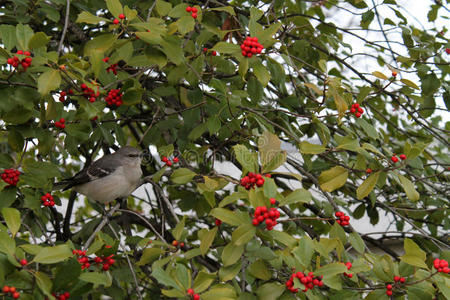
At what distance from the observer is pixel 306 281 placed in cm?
179

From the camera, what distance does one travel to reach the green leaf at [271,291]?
183 cm

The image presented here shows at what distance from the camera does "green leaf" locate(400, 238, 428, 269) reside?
73.9 inches

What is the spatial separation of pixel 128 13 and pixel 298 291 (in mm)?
1261

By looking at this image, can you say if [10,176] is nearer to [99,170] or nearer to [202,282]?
[202,282]

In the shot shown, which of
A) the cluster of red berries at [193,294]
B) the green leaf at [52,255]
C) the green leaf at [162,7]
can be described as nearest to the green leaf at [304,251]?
the cluster of red berries at [193,294]

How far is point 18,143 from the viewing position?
2.35 metres

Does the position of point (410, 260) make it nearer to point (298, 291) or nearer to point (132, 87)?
point (298, 291)

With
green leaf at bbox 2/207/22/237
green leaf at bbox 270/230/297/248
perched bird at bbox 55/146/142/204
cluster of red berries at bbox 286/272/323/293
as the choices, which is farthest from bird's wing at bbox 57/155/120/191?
cluster of red berries at bbox 286/272/323/293

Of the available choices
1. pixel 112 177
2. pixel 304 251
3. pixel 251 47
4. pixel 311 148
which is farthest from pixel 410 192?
pixel 112 177

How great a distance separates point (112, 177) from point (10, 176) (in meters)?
1.33

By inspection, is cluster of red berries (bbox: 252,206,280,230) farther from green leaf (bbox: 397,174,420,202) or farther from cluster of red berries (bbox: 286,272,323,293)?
green leaf (bbox: 397,174,420,202)

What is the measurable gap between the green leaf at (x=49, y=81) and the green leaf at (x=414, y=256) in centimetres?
146

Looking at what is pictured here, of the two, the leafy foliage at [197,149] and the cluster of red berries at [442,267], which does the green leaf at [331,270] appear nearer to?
the leafy foliage at [197,149]

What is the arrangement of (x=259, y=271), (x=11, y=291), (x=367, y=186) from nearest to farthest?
(x=11, y=291), (x=259, y=271), (x=367, y=186)
